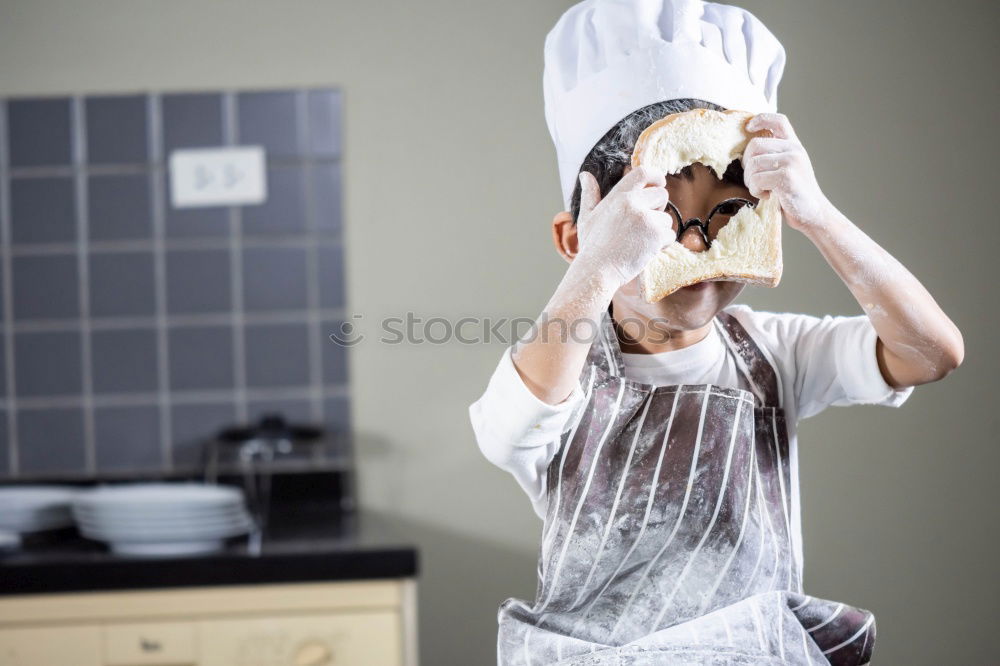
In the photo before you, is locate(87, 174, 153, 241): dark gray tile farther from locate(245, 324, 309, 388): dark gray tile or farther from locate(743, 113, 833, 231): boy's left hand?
locate(743, 113, 833, 231): boy's left hand

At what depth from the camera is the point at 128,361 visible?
1596 mm

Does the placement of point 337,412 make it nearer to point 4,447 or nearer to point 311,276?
point 311,276

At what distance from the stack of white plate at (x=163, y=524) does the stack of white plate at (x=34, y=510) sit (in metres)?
0.12

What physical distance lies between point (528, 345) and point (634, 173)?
111mm

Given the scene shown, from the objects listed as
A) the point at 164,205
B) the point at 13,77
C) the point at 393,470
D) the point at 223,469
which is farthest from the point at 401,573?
the point at 13,77

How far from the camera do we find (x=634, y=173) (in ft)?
1.70

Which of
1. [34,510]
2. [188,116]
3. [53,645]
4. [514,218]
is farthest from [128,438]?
[514,218]

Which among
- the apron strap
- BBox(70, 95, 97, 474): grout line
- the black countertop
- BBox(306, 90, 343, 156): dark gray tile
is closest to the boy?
the apron strap

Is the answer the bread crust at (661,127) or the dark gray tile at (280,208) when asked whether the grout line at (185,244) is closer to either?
the dark gray tile at (280,208)

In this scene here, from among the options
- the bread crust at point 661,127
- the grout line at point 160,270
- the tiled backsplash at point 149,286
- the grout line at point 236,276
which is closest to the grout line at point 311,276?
the tiled backsplash at point 149,286

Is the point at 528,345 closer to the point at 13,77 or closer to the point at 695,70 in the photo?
the point at 695,70

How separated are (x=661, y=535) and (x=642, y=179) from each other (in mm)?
224

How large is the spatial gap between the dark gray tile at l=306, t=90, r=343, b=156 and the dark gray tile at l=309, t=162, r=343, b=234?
0.03 metres

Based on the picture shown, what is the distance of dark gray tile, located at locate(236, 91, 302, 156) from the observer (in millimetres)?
1563
